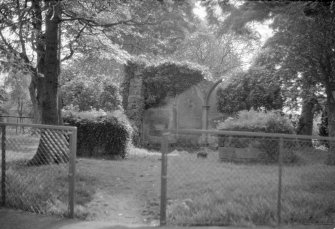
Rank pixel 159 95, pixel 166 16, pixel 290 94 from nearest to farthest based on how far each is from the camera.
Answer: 1. pixel 166 16
2. pixel 290 94
3. pixel 159 95

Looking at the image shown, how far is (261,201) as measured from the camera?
5605 mm

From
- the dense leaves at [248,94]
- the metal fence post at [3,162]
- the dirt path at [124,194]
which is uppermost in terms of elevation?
the dense leaves at [248,94]

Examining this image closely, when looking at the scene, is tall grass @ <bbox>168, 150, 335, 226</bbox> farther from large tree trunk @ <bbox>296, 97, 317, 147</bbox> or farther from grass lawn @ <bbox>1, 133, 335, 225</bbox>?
large tree trunk @ <bbox>296, 97, 317, 147</bbox>

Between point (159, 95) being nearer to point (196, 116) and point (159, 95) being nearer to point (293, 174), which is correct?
point (196, 116)

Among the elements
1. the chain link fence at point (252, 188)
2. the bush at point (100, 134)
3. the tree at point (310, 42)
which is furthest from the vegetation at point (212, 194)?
the bush at point (100, 134)

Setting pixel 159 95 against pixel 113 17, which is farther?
pixel 159 95

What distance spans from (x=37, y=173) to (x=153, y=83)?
11801 mm

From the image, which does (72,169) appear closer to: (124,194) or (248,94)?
(124,194)

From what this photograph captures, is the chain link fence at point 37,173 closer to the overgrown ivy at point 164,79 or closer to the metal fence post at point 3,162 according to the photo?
the metal fence post at point 3,162

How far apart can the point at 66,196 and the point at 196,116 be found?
43.9ft

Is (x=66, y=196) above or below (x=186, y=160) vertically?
below

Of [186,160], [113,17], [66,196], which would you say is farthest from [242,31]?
[113,17]

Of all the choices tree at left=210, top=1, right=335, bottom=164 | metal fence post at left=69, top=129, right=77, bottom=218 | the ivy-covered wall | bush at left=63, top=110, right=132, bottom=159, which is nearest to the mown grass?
metal fence post at left=69, top=129, right=77, bottom=218

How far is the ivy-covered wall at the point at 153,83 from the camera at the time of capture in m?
17.3
